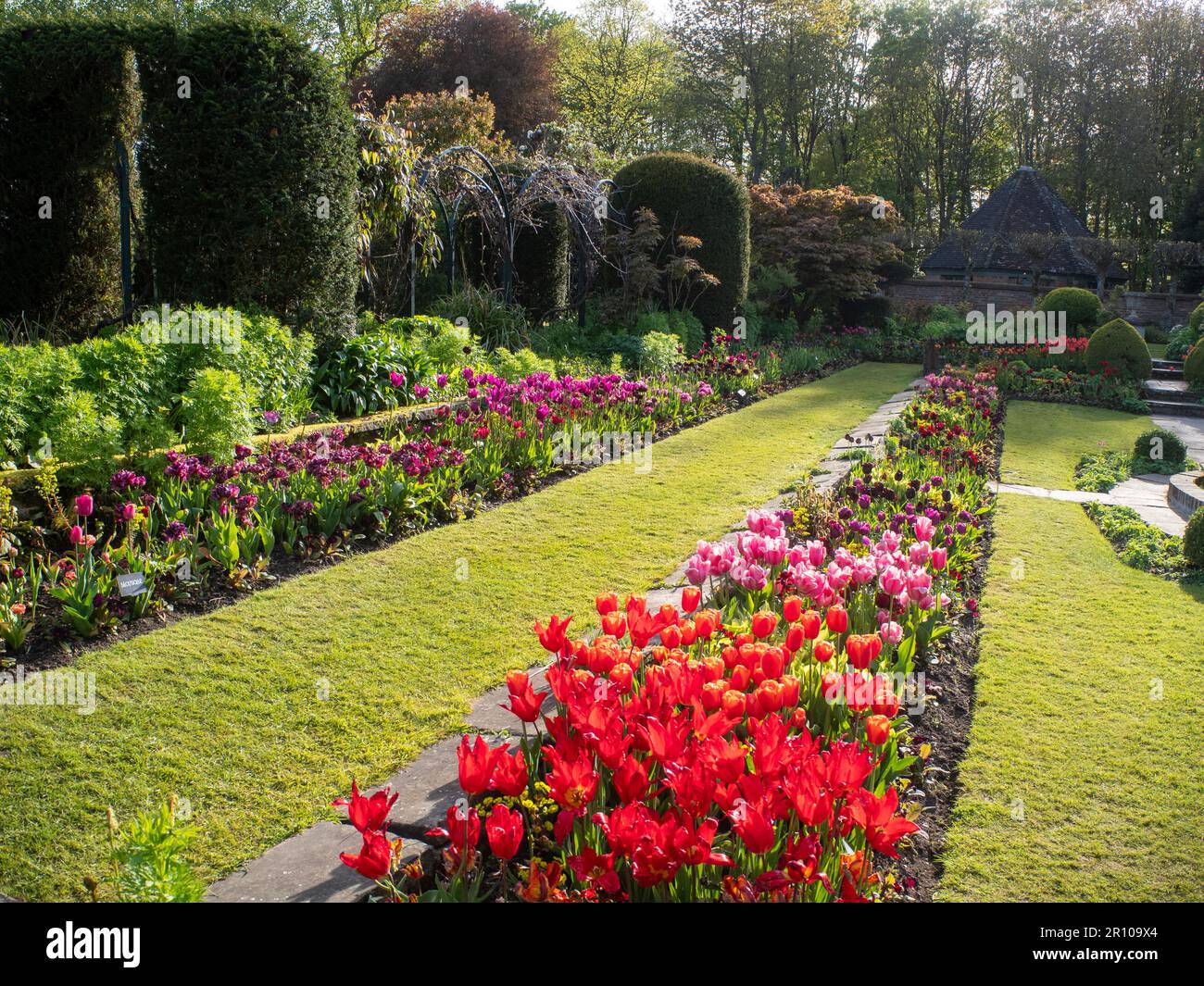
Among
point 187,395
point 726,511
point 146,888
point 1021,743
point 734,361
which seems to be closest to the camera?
point 146,888

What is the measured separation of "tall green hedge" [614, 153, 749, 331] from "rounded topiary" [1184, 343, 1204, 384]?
8223 mm

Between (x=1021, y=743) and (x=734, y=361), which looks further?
(x=734, y=361)

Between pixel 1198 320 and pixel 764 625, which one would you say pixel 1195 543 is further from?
pixel 1198 320

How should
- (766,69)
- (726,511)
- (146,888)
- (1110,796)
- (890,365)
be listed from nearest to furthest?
(146,888)
(1110,796)
(726,511)
(890,365)
(766,69)

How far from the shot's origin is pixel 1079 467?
9.96 meters

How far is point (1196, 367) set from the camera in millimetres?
16422

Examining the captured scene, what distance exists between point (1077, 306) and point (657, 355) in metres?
13.5

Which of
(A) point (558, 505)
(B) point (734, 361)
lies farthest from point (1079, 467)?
(A) point (558, 505)

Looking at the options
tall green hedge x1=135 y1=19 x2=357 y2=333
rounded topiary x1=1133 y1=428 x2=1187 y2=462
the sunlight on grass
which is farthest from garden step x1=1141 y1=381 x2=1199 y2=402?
tall green hedge x1=135 y1=19 x2=357 y2=333

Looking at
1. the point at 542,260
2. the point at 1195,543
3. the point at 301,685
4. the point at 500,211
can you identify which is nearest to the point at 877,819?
the point at 301,685

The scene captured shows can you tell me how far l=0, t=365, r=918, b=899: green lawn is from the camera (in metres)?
2.93

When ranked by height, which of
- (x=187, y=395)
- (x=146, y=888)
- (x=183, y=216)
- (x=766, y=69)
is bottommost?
(x=146, y=888)

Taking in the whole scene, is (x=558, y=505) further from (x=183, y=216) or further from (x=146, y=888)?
(x=146, y=888)

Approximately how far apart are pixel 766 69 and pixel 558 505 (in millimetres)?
31361
